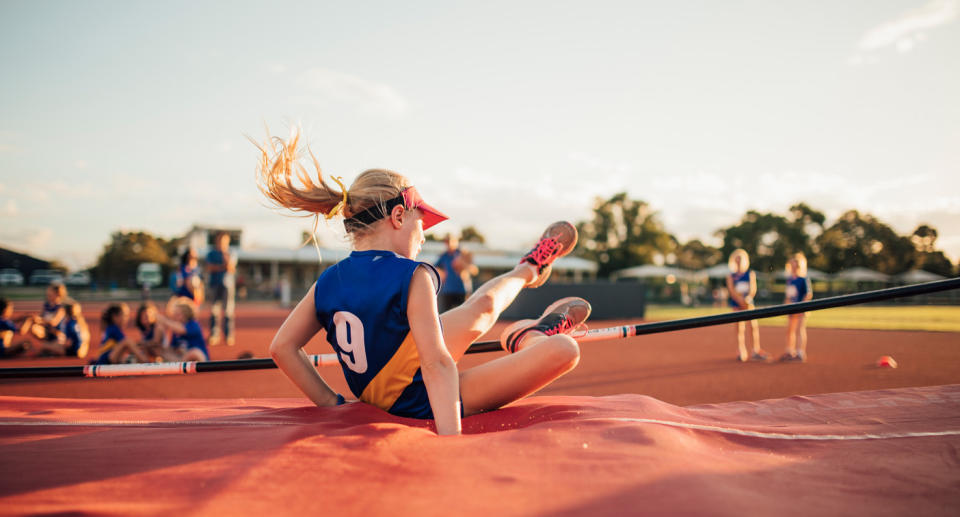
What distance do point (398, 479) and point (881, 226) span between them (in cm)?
7349

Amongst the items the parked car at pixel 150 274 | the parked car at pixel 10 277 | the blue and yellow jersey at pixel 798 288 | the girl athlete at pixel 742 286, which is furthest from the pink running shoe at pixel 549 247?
the parked car at pixel 10 277

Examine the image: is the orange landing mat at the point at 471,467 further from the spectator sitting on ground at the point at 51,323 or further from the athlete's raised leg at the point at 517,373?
the spectator sitting on ground at the point at 51,323

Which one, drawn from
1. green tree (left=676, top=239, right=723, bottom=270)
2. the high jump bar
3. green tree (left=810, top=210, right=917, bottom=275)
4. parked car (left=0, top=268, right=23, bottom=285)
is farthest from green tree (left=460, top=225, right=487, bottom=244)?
the high jump bar

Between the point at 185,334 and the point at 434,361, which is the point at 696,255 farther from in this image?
the point at 434,361

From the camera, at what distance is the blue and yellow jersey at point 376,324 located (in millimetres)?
1896

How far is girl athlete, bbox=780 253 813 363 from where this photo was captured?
7262mm

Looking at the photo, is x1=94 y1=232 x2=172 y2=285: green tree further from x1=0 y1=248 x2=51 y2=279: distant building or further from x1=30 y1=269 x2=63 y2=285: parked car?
x1=0 y1=248 x2=51 y2=279: distant building

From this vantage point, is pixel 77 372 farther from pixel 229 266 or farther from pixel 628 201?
pixel 628 201

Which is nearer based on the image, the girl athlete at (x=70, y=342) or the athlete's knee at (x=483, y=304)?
the athlete's knee at (x=483, y=304)

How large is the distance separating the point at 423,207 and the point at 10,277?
72.5 meters

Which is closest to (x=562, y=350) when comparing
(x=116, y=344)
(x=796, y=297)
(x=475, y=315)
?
(x=475, y=315)

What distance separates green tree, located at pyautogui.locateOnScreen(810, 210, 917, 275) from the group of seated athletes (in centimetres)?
6144

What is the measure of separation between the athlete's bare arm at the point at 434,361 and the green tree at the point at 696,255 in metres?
76.6

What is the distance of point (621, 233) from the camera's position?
57781mm
